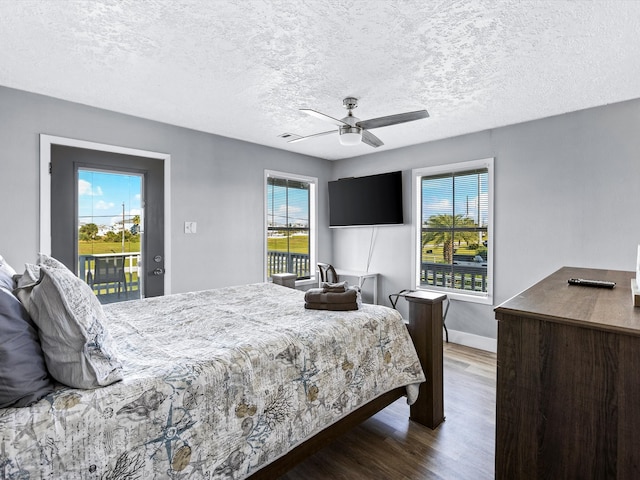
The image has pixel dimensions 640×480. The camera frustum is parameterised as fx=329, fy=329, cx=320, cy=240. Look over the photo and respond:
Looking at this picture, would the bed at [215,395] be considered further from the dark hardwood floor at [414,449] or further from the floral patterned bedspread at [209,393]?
the dark hardwood floor at [414,449]

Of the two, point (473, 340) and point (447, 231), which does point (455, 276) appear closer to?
point (447, 231)

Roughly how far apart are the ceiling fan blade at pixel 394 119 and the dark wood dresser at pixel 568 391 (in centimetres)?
161

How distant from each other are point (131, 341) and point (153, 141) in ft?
8.43

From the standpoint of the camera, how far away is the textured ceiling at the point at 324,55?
5.72 ft

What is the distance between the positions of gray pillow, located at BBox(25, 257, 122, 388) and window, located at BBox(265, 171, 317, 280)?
3.36m

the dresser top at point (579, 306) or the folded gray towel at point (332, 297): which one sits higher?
the dresser top at point (579, 306)

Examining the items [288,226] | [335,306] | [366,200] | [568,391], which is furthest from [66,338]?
[366,200]

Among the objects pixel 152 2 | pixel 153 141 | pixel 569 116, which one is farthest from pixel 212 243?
pixel 569 116

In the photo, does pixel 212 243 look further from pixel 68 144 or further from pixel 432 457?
pixel 432 457

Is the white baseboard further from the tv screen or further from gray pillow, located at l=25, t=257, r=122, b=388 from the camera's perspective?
gray pillow, located at l=25, t=257, r=122, b=388

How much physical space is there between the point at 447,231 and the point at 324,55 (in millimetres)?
2912

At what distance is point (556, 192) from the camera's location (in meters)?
3.37

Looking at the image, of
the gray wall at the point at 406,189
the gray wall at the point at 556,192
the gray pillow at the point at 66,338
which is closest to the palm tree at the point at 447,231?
the gray wall at the point at 406,189

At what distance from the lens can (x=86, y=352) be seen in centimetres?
114
